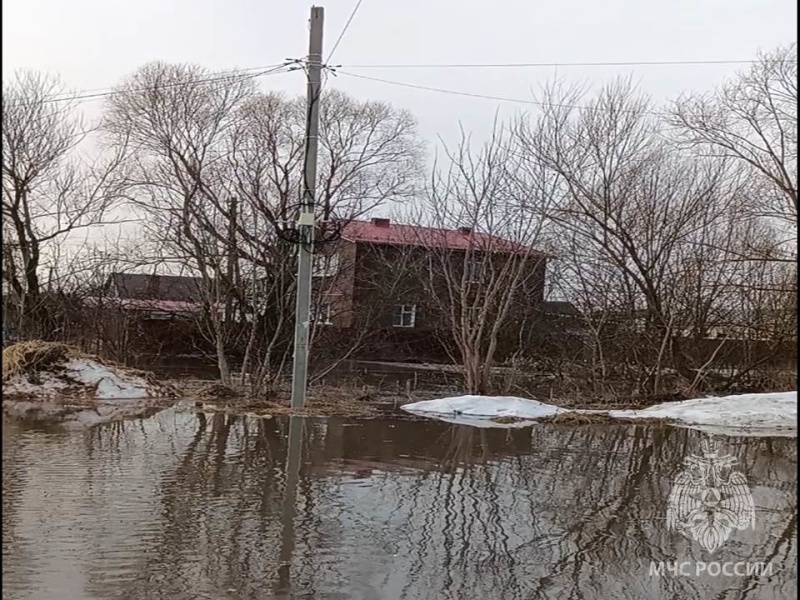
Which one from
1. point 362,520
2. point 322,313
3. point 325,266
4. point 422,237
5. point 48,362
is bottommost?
point 362,520

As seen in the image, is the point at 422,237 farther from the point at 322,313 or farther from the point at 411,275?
the point at 322,313

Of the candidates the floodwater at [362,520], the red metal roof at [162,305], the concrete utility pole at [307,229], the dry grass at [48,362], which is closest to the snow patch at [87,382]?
the dry grass at [48,362]

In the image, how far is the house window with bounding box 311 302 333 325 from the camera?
1271cm

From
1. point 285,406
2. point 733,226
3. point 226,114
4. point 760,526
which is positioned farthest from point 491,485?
point 226,114

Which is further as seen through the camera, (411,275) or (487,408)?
(411,275)

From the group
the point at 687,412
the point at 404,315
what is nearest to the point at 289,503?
the point at 687,412

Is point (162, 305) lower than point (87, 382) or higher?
higher

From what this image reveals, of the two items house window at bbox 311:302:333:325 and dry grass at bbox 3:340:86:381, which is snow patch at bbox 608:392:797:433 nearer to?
house window at bbox 311:302:333:325

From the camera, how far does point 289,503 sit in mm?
4844

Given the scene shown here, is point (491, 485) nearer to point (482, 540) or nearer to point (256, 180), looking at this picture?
point (482, 540)

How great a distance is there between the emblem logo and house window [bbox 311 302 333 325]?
7.56 m

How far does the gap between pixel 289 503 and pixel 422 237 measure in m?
9.38

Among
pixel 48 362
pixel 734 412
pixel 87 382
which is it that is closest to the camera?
pixel 48 362

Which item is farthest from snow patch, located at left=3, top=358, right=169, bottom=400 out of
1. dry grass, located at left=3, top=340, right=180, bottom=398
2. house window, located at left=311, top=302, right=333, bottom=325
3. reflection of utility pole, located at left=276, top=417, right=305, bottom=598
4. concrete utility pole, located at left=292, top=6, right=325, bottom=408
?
house window, located at left=311, top=302, right=333, bottom=325
